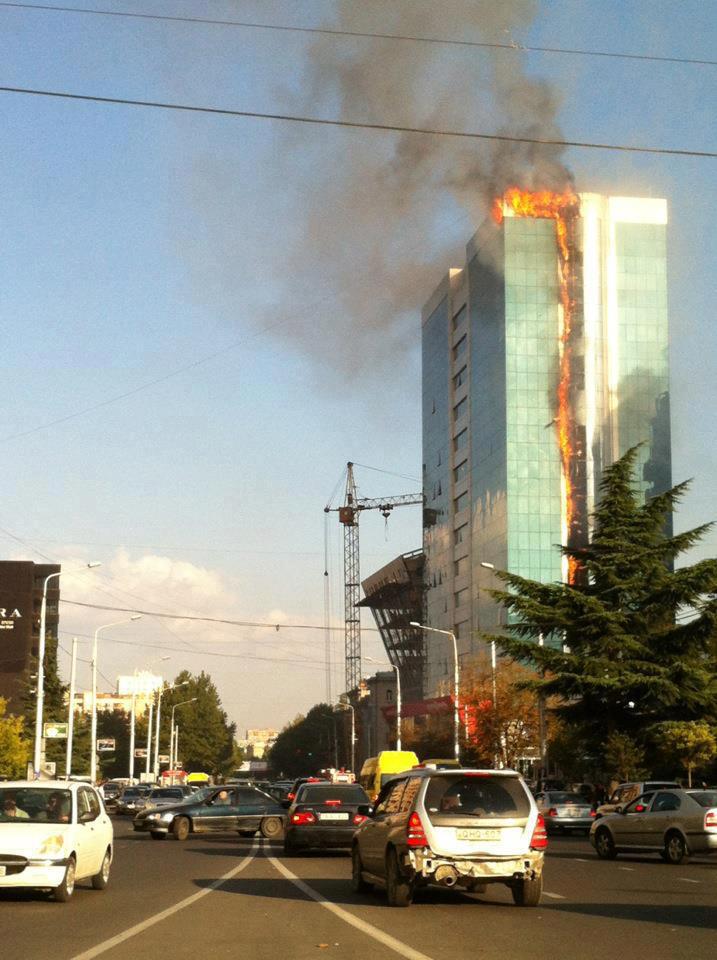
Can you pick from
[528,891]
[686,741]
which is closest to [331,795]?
[528,891]

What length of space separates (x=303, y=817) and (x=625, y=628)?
81.3 ft

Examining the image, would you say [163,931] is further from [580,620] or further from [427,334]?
[427,334]

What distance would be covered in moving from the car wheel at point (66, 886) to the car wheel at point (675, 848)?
14.2 meters

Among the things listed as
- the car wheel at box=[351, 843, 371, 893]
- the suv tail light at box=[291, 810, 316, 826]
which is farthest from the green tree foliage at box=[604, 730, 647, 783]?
the car wheel at box=[351, 843, 371, 893]

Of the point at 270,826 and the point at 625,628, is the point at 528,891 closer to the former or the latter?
the point at 270,826

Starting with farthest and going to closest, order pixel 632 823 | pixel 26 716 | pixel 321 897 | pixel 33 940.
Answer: pixel 26 716 < pixel 632 823 < pixel 321 897 < pixel 33 940

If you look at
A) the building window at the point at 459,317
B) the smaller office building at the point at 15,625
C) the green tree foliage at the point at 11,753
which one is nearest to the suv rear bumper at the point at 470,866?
the green tree foliage at the point at 11,753

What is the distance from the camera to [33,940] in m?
12.9

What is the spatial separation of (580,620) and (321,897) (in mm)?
33646

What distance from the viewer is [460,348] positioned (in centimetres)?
12538

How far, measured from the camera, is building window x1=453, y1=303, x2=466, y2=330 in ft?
405

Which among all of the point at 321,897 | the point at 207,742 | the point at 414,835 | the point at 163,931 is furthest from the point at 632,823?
the point at 207,742

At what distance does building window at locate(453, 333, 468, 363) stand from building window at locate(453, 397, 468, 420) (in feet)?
14.2

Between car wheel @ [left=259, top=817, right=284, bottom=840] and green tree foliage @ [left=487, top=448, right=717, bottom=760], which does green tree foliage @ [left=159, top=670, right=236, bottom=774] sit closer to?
green tree foliage @ [left=487, top=448, right=717, bottom=760]
